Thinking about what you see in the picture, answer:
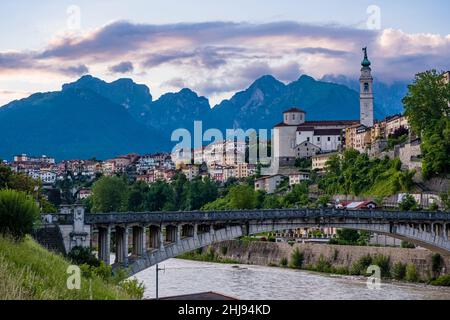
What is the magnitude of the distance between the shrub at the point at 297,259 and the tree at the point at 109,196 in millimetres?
35395

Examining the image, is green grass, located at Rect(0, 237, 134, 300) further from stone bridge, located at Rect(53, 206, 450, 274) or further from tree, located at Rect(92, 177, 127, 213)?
tree, located at Rect(92, 177, 127, 213)

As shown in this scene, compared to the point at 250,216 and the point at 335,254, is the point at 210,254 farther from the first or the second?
the point at 250,216

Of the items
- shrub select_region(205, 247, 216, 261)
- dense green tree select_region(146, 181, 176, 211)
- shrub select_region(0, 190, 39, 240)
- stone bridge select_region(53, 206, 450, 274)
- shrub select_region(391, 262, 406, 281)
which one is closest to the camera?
shrub select_region(0, 190, 39, 240)

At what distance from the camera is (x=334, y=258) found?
186 ft

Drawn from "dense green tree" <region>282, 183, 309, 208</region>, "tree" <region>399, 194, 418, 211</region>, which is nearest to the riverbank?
"tree" <region>399, 194, 418, 211</region>

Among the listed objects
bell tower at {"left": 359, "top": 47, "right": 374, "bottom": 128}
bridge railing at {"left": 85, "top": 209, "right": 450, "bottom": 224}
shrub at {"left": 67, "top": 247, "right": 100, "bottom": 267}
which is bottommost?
shrub at {"left": 67, "top": 247, "right": 100, "bottom": 267}

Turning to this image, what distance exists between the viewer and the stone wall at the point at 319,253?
4956 centimetres

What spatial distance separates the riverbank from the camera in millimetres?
49125

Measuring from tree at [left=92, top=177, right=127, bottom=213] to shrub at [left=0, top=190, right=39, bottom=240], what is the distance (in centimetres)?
6883
